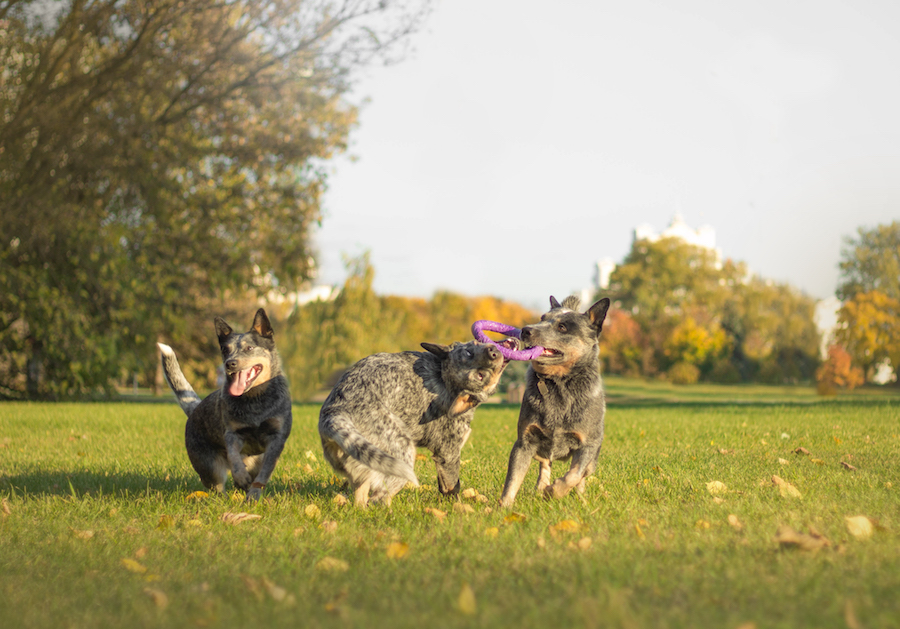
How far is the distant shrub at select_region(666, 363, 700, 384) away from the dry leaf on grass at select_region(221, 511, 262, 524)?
5557 cm

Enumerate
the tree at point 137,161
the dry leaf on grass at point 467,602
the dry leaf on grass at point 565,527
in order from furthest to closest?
the tree at point 137,161 → the dry leaf on grass at point 565,527 → the dry leaf on grass at point 467,602

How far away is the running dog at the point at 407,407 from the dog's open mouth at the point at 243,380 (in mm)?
830

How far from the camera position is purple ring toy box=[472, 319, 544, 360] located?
5.37 metres

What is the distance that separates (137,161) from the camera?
18.5 m

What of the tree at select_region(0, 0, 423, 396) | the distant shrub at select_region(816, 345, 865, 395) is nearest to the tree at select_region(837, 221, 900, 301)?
the distant shrub at select_region(816, 345, 865, 395)

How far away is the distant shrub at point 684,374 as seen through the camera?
5641 centimetres

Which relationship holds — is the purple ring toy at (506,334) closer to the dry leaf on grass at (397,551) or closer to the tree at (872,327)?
the dry leaf on grass at (397,551)

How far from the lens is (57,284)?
17.3 m

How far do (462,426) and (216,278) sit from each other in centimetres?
1530

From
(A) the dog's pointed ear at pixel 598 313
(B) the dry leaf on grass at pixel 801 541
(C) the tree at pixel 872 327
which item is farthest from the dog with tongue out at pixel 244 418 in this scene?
(C) the tree at pixel 872 327

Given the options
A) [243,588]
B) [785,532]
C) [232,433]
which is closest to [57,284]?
[232,433]

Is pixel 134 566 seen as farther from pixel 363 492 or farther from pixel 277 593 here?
pixel 363 492

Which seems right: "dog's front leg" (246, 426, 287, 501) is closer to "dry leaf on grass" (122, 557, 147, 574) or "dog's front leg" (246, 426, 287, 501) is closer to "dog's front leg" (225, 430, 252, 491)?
"dog's front leg" (225, 430, 252, 491)

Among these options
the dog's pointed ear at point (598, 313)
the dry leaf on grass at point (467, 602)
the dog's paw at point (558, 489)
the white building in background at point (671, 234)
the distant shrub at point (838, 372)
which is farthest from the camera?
the white building in background at point (671, 234)
